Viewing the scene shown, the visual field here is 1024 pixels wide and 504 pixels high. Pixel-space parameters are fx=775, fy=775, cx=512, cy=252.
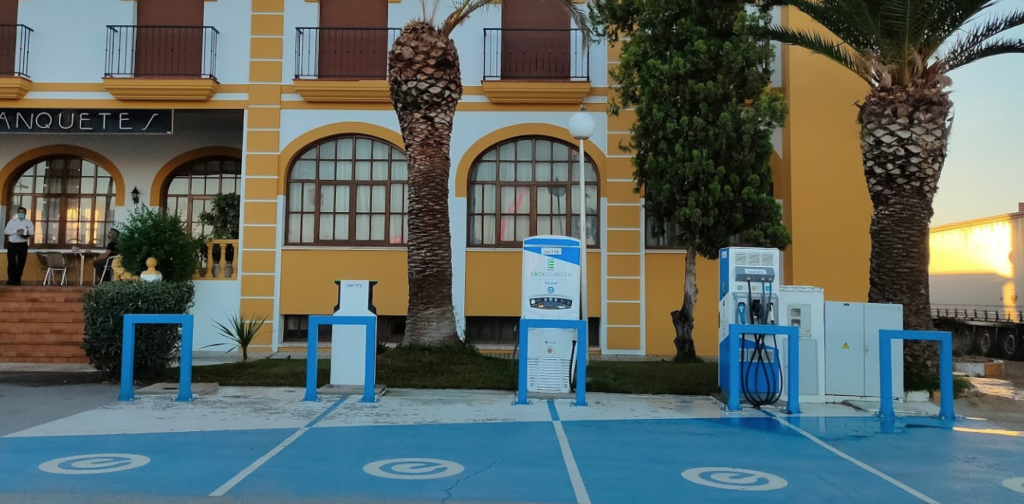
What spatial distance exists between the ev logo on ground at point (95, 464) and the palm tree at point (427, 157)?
579 cm

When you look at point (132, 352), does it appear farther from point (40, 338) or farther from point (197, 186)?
point (197, 186)

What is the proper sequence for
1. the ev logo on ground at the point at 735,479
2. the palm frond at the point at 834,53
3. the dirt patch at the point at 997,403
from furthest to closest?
the palm frond at the point at 834,53 < the dirt patch at the point at 997,403 < the ev logo on ground at the point at 735,479

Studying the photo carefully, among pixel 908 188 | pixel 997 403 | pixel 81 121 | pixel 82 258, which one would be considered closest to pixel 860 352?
pixel 997 403

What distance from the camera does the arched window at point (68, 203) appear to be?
59.0 ft

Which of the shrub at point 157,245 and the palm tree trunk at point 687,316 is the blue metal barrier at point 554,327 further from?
the shrub at point 157,245

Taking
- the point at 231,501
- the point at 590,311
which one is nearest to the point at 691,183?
the point at 590,311

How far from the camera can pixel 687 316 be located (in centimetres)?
1366

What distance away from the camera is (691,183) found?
516 inches

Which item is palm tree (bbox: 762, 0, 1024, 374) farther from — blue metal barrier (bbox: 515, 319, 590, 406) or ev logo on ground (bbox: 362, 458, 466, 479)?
ev logo on ground (bbox: 362, 458, 466, 479)

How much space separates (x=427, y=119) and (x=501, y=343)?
5633mm

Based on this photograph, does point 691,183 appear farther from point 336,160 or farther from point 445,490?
point 445,490

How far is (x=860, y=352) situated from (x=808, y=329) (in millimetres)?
846

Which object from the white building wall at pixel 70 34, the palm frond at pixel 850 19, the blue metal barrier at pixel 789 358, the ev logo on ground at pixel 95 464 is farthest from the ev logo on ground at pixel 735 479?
the white building wall at pixel 70 34

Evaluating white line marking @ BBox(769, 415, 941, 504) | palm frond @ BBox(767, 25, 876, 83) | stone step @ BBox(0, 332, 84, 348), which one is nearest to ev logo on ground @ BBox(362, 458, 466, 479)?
white line marking @ BBox(769, 415, 941, 504)
